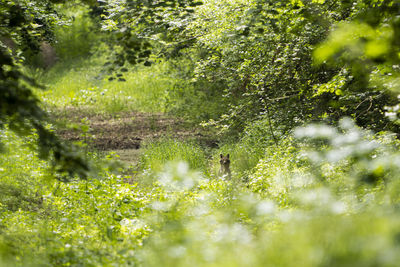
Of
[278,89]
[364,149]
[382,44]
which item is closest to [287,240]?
[382,44]

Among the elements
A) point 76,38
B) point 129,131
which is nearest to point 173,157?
point 129,131

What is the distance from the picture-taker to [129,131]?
13.1 meters

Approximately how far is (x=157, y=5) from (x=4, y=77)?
8.88 feet

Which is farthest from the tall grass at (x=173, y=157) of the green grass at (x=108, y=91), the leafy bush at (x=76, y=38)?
the leafy bush at (x=76, y=38)

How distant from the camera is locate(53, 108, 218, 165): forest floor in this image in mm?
11348

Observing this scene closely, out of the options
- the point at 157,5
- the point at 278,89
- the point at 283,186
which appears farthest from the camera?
the point at 278,89

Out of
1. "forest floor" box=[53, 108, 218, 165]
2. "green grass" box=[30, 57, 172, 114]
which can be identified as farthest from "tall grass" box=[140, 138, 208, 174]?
"green grass" box=[30, 57, 172, 114]

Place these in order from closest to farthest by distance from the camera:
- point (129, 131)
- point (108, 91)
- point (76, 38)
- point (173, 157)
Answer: point (173, 157) → point (129, 131) → point (108, 91) → point (76, 38)

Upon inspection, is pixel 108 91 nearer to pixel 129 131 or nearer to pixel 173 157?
pixel 129 131

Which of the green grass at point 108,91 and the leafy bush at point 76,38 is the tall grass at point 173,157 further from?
the leafy bush at point 76,38

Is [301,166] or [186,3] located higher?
[186,3]

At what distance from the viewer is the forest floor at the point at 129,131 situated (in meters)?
11.3

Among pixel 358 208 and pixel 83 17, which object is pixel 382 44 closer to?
pixel 358 208

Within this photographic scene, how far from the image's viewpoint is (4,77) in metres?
3.08
